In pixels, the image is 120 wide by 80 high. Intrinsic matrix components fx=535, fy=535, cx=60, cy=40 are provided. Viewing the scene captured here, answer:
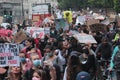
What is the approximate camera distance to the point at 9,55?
32.6 feet

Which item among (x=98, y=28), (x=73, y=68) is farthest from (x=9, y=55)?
(x=98, y=28)

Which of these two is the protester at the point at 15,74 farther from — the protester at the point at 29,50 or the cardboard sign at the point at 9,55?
the protester at the point at 29,50

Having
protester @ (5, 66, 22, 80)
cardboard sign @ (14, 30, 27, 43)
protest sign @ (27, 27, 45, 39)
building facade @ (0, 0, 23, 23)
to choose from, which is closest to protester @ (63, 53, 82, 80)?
protester @ (5, 66, 22, 80)

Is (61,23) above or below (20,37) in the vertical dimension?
below

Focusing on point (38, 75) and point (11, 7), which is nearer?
point (38, 75)

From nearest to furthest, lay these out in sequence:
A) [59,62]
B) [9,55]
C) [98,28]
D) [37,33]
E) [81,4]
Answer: [9,55] → [59,62] → [37,33] → [98,28] → [81,4]

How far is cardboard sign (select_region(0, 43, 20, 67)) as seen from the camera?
9.80 m

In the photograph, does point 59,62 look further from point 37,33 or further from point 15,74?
point 37,33

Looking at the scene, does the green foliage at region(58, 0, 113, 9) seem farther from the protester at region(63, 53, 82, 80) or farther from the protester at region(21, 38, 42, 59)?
the protester at region(63, 53, 82, 80)

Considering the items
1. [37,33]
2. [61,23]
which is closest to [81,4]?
[61,23]

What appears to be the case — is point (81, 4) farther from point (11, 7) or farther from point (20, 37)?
point (20, 37)

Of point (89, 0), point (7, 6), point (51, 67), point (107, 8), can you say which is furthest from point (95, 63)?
point (89, 0)

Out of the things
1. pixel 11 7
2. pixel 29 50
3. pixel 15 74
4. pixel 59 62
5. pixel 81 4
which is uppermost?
pixel 15 74

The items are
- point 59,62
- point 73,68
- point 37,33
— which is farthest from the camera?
point 37,33
